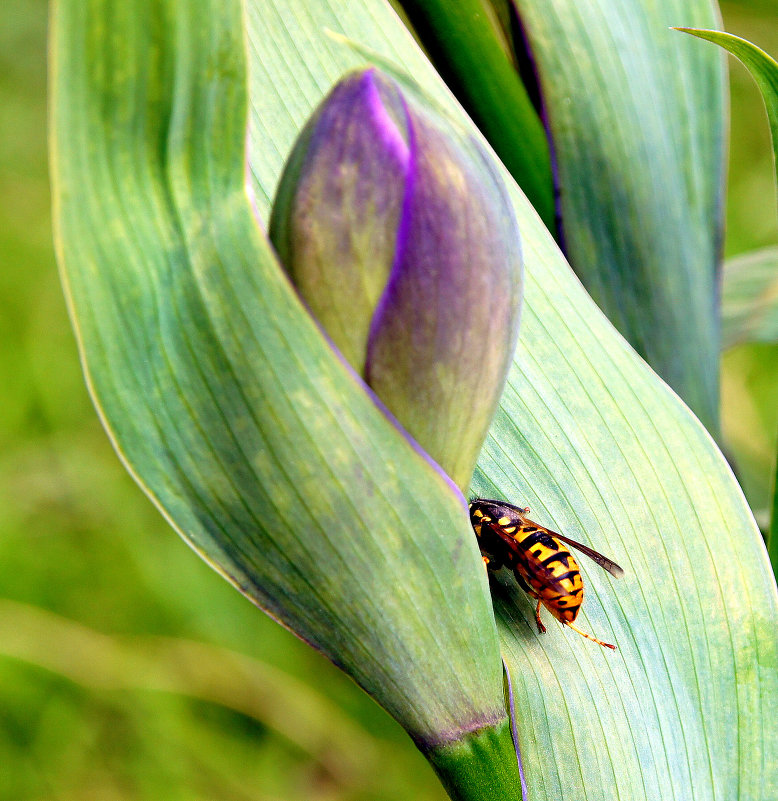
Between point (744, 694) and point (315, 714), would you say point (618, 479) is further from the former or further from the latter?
point (315, 714)

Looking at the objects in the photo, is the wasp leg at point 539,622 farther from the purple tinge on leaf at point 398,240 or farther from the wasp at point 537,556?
the purple tinge on leaf at point 398,240

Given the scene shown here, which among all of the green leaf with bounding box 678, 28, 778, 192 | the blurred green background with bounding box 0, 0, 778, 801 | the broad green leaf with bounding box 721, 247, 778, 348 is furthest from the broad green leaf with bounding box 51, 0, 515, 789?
the blurred green background with bounding box 0, 0, 778, 801

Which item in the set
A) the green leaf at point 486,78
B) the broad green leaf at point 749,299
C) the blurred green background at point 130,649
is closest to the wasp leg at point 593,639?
the green leaf at point 486,78

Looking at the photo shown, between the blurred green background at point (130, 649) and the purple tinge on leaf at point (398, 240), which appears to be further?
the blurred green background at point (130, 649)

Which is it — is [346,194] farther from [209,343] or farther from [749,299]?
[749,299]

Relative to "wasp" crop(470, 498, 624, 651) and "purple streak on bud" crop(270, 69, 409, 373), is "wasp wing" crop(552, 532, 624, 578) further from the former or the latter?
"purple streak on bud" crop(270, 69, 409, 373)

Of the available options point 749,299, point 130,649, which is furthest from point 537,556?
point 130,649
